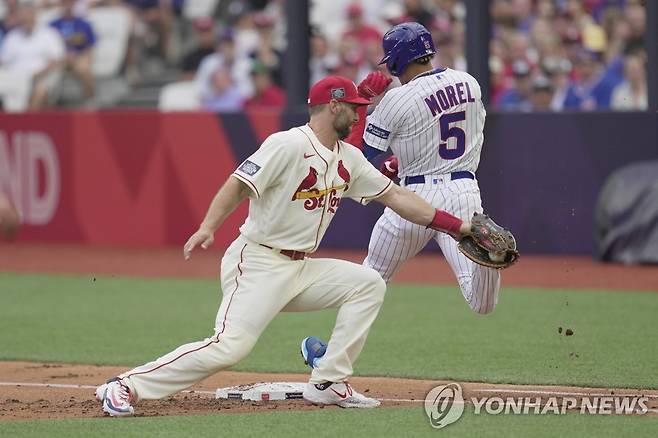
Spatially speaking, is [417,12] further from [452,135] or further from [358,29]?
[452,135]

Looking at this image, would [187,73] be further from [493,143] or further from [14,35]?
[493,143]

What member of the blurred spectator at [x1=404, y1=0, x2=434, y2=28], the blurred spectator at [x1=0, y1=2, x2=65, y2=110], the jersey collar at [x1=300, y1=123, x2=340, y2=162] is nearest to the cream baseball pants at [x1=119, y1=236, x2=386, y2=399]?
the jersey collar at [x1=300, y1=123, x2=340, y2=162]

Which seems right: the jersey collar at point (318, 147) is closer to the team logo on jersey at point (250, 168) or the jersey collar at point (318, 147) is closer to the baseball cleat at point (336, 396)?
the team logo on jersey at point (250, 168)

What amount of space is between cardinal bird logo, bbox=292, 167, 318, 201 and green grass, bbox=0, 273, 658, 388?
1810 mm

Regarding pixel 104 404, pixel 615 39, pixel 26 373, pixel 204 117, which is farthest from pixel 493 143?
pixel 104 404

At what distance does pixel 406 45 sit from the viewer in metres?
7.77

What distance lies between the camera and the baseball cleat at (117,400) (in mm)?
6496

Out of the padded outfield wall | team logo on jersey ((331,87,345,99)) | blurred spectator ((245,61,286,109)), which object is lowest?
the padded outfield wall

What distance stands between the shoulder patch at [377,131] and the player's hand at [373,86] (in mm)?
328

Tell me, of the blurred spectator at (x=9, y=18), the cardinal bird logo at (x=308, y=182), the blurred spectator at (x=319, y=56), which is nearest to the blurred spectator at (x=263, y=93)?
the blurred spectator at (x=319, y=56)

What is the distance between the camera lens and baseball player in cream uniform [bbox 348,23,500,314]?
770 cm

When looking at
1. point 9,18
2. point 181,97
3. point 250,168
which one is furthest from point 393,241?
point 9,18

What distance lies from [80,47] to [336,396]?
1214 cm

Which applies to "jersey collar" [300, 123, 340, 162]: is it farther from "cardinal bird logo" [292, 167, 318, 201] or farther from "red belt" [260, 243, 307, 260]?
"red belt" [260, 243, 307, 260]
